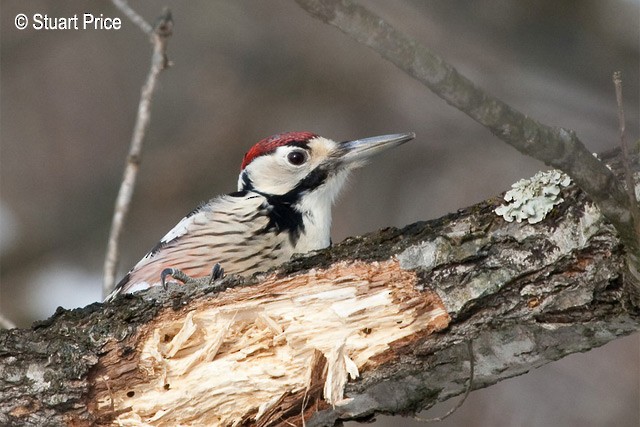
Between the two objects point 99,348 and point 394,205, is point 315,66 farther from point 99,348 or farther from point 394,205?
point 99,348

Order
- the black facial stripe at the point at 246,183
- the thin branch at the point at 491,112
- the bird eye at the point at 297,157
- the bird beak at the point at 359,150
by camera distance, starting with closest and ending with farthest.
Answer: the thin branch at the point at 491,112, the bird beak at the point at 359,150, the bird eye at the point at 297,157, the black facial stripe at the point at 246,183

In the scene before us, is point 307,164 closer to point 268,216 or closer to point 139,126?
point 268,216

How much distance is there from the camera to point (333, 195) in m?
4.53

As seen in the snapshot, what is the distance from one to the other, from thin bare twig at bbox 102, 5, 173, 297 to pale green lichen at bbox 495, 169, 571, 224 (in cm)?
197

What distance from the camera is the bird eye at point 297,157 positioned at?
15.0ft

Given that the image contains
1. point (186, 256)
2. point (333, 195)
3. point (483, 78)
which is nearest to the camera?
point (186, 256)

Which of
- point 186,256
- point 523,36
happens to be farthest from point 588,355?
point 186,256

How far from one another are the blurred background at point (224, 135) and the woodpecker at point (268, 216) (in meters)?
1.19

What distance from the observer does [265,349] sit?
3129mm

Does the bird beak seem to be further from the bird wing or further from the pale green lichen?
the pale green lichen

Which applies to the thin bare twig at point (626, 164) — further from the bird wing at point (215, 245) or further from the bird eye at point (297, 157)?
the bird eye at point (297, 157)

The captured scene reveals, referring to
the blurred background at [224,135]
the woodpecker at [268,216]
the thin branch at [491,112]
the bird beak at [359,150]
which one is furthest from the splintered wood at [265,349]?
the blurred background at [224,135]

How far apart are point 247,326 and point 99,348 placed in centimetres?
50

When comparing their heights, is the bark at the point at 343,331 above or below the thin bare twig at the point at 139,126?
below
